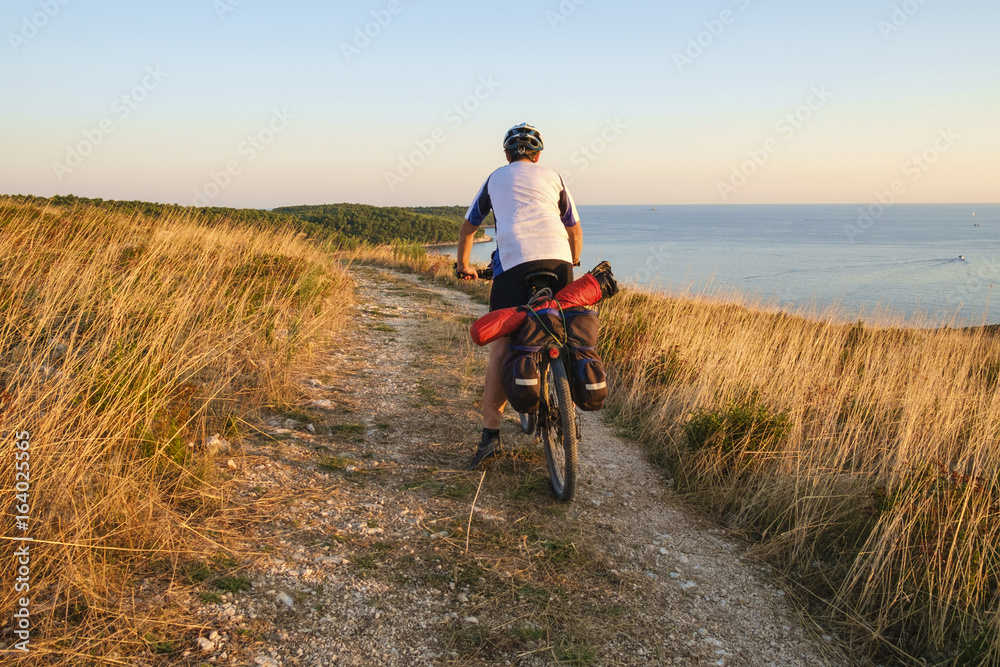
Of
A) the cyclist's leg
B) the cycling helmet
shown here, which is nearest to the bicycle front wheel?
the cyclist's leg

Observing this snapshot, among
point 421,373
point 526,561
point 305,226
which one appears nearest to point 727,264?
point 305,226

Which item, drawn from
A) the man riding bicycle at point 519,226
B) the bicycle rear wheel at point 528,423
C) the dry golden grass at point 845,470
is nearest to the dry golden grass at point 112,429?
the man riding bicycle at point 519,226

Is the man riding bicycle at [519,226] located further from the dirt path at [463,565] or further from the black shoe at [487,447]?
the dirt path at [463,565]

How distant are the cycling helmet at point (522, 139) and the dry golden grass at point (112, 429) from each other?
8.00ft

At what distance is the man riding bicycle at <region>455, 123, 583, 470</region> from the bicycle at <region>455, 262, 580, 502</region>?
0.33 feet

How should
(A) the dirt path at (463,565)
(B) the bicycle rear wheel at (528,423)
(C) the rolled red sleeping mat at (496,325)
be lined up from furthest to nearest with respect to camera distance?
(B) the bicycle rear wheel at (528,423)
(C) the rolled red sleeping mat at (496,325)
(A) the dirt path at (463,565)

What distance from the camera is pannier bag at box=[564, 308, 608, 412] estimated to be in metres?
3.08

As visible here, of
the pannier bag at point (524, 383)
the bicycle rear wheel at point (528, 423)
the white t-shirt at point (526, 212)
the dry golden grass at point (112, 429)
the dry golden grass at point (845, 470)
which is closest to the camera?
the dry golden grass at point (112, 429)

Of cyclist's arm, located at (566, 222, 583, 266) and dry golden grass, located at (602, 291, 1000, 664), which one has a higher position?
cyclist's arm, located at (566, 222, 583, 266)

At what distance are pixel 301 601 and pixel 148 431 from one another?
1.29m

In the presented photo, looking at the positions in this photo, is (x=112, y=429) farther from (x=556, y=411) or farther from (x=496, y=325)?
(x=556, y=411)

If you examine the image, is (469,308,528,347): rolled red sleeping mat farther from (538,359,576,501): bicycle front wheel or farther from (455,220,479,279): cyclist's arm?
(455,220,479,279): cyclist's arm

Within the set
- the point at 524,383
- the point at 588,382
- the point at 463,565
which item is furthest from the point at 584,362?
the point at 463,565

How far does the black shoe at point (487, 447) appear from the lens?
146 inches
